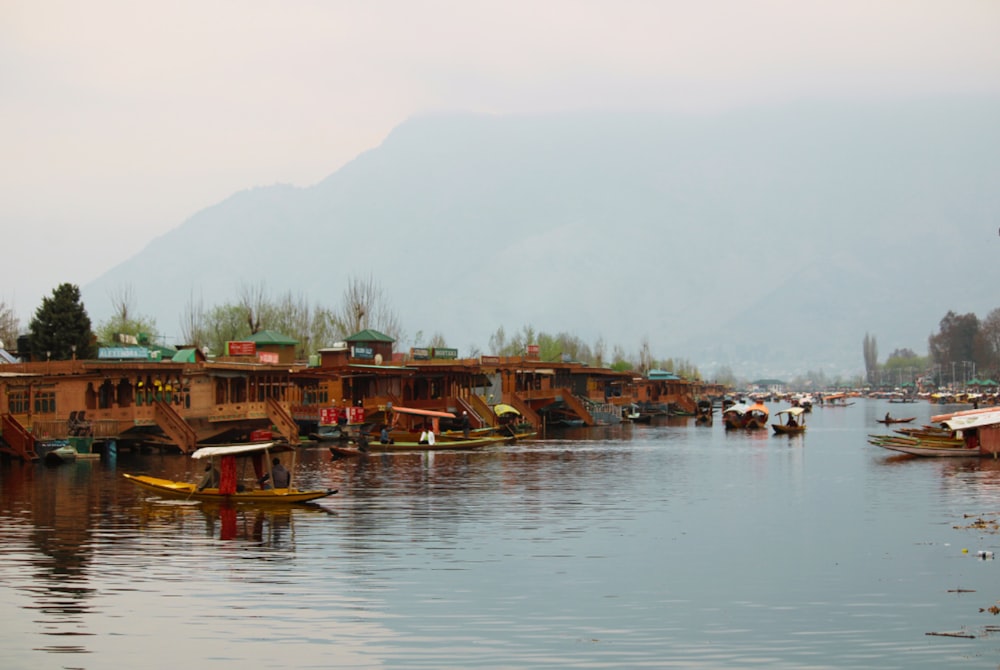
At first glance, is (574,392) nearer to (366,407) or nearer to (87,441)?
(366,407)

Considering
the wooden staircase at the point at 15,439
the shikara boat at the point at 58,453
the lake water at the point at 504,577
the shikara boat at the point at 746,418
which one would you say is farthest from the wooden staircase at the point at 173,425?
the shikara boat at the point at 746,418

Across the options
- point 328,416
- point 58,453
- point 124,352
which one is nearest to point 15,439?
point 58,453

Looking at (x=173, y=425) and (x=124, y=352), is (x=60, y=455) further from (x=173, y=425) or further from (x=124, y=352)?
(x=124, y=352)

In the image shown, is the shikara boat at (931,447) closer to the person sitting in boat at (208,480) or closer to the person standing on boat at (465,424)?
the person standing on boat at (465,424)

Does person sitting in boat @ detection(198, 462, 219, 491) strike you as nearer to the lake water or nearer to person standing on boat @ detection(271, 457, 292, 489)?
the lake water

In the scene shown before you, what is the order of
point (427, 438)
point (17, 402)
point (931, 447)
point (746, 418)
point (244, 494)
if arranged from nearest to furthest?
point (244, 494)
point (17, 402)
point (931, 447)
point (427, 438)
point (746, 418)

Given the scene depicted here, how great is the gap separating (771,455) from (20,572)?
2255 inches

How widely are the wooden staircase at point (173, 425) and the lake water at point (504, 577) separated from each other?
50.7 feet

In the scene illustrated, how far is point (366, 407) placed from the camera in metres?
90.3

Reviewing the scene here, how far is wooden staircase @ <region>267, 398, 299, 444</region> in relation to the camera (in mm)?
80750

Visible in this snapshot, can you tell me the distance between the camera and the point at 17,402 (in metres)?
66.6

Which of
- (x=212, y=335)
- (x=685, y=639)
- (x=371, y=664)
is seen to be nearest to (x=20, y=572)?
(x=371, y=664)

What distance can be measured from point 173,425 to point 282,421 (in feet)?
40.2

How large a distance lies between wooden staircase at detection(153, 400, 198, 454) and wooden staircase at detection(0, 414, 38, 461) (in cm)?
761
